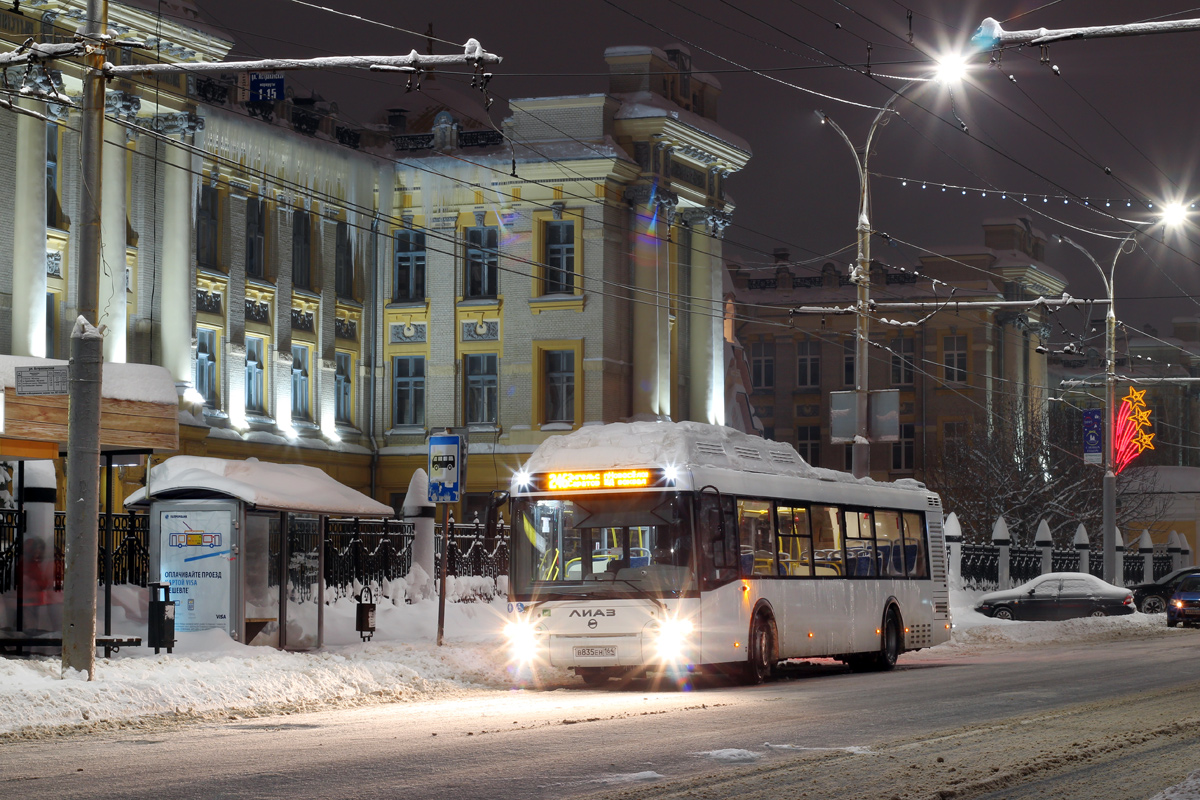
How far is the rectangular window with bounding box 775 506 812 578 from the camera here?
2297 cm

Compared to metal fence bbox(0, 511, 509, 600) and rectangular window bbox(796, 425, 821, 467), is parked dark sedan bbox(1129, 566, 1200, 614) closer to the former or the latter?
metal fence bbox(0, 511, 509, 600)

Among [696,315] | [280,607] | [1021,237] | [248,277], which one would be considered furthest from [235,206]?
[1021,237]

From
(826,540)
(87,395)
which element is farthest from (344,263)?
(87,395)

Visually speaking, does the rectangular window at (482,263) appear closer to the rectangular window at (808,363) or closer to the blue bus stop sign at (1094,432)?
the blue bus stop sign at (1094,432)

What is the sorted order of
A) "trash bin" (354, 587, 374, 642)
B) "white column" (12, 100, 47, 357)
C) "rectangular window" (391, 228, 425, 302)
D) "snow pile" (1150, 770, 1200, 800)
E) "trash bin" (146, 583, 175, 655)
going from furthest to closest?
1. "rectangular window" (391, 228, 425, 302)
2. "white column" (12, 100, 47, 357)
3. "trash bin" (354, 587, 374, 642)
4. "trash bin" (146, 583, 175, 655)
5. "snow pile" (1150, 770, 1200, 800)

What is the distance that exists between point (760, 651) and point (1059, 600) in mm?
23666

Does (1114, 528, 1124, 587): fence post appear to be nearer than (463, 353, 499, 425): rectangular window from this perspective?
Yes

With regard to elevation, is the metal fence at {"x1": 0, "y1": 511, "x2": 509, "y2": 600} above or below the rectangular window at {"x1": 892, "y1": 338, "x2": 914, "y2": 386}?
below

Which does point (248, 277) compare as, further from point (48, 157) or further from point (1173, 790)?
point (1173, 790)

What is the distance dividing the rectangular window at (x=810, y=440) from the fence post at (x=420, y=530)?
215 ft

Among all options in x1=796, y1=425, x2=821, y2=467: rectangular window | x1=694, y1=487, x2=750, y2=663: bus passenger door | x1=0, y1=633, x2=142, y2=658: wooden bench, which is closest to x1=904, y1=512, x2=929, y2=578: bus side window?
x1=694, y1=487, x2=750, y2=663: bus passenger door

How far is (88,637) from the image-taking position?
17.3 meters

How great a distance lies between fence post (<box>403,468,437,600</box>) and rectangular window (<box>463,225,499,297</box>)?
20.3 metres

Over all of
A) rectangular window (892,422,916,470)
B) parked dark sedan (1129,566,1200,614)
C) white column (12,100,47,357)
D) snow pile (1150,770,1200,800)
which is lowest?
parked dark sedan (1129,566,1200,614)
